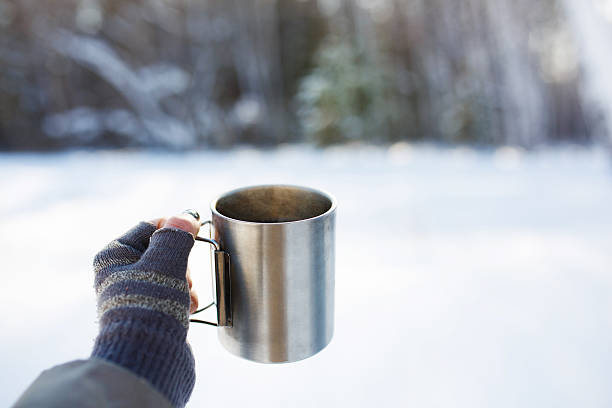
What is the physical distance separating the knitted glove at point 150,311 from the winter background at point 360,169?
12 centimetres

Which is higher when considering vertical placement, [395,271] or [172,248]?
[172,248]

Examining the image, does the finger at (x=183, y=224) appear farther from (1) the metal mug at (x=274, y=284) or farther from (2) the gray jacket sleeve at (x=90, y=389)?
(2) the gray jacket sleeve at (x=90, y=389)

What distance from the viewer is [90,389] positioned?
31cm

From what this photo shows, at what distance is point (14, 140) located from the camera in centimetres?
219

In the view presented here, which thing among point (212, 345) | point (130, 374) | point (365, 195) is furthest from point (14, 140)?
point (130, 374)

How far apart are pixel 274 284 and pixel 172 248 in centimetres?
9

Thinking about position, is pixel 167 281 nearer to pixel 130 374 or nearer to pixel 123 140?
pixel 130 374

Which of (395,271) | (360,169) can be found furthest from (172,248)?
(360,169)

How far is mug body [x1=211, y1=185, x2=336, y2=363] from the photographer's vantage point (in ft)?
1.33

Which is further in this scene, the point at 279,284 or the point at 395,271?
the point at 395,271

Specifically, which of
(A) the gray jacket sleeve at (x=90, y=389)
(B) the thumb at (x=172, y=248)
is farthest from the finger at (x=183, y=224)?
(A) the gray jacket sleeve at (x=90, y=389)

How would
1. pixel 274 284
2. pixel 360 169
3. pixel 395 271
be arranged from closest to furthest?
pixel 274 284 < pixel 395 271 < pixel 360 169

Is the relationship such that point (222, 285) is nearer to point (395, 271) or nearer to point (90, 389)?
point (90, 389)

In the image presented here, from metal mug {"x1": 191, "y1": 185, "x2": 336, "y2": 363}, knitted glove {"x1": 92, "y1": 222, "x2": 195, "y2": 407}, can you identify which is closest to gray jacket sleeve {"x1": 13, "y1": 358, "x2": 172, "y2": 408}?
knitted glove {"x1": 92, "y1": 222, "x2": 195, "y2": 407}
